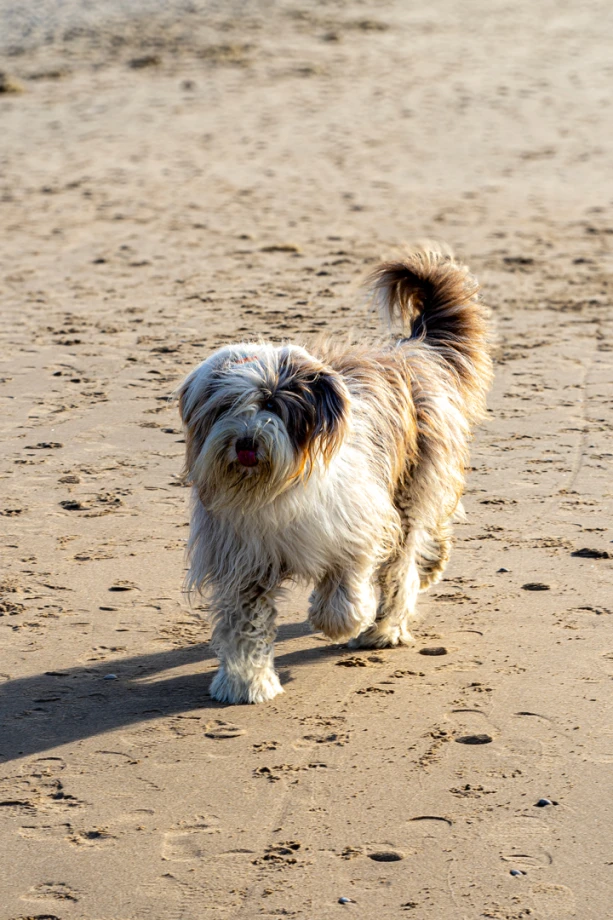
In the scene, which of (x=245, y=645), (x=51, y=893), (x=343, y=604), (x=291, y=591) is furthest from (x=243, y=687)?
(x=51, y=893)

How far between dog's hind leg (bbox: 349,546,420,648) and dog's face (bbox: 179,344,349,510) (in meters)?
1.02

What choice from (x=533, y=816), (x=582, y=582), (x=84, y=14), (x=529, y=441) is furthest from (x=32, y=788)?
(x=84, y=14)

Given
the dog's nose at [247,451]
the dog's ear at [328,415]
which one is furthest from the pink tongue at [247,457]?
the dog's ear at [328,415]

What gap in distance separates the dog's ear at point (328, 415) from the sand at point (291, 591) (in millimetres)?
1018

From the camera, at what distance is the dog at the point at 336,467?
4.06m

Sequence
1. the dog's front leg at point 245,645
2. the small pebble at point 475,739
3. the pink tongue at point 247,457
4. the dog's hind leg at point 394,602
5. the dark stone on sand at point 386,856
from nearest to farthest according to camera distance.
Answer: the dark stone on sand at point 386,856 → the pink tongue at point 247,457 → the small pebble at point 475,739 → the dog's front leg at point 245,645 → the dog's hind leg at point 394,602

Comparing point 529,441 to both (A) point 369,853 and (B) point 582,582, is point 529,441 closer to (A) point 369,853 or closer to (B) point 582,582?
(B) point 582,582

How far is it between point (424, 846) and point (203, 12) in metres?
20.0

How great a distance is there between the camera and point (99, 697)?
4617mm

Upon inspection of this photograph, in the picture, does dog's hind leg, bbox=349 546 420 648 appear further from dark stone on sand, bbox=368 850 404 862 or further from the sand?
dark stone on sand, bbox=368 850 404 862

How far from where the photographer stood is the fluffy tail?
5328 mm

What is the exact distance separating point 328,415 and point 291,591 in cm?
124

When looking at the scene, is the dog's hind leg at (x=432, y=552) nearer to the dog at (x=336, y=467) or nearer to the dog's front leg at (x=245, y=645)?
the dog at (x=336, y=467)

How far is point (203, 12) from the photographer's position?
21.6 m
